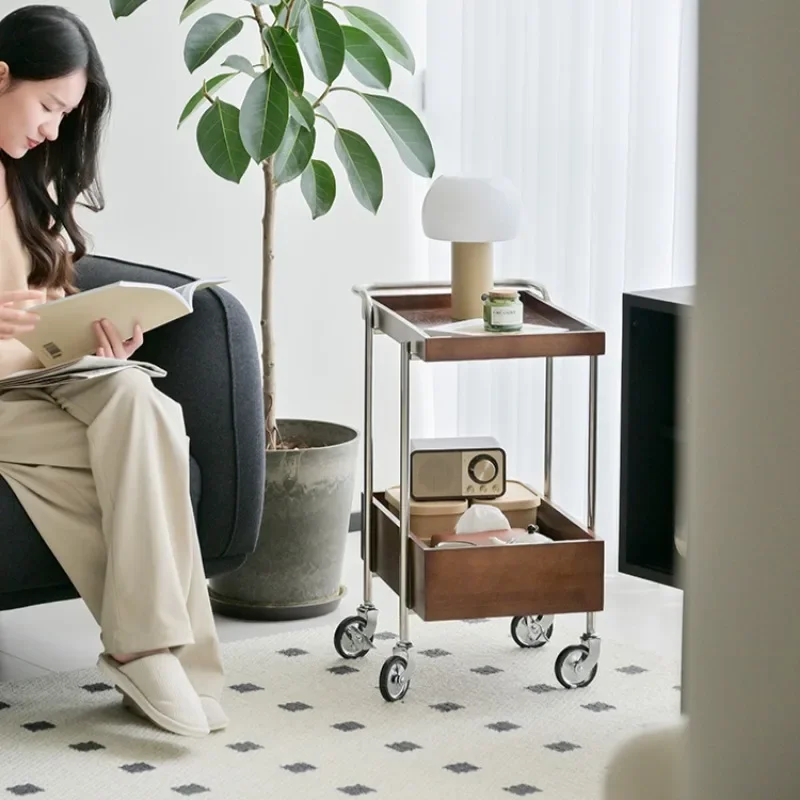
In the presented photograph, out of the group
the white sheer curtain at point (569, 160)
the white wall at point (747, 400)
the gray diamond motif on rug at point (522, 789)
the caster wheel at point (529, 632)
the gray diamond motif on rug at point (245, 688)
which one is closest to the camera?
the white wall at point (747, 400)

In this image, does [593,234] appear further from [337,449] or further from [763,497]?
→ [763,497]

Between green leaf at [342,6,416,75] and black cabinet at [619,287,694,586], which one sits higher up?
green leaf at [342,6,416,75]

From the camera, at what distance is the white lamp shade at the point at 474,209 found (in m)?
2.27

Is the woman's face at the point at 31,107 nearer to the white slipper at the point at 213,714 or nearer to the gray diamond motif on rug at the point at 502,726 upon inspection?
the white slipper at the point at 213,714

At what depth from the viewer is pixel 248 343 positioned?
7.38 ft

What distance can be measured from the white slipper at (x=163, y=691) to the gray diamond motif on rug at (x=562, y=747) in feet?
1.67

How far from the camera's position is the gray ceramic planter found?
2596 millimetres

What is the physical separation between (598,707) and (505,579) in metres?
0.25

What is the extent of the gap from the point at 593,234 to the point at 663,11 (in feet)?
1.63

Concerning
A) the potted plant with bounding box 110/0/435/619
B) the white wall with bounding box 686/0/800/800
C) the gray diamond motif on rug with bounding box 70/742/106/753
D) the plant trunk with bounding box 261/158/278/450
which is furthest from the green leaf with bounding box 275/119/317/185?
the white wall with bounding box 686/0/800/800

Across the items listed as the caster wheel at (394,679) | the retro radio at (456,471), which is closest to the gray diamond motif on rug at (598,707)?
the caster wheel at (394,679)

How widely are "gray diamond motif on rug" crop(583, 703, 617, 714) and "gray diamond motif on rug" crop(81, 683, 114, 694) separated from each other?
79cm

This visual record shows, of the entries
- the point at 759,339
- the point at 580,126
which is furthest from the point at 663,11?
the point at 759,339

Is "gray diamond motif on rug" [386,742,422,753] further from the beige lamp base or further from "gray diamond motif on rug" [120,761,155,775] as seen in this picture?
the beige lamp base
